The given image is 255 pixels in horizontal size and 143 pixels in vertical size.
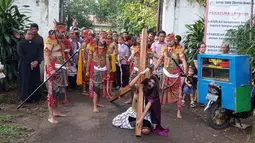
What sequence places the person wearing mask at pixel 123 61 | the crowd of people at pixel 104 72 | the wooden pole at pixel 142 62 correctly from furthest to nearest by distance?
the person wearing mask at pixel 123 61 < the crowd of people at pixel 104 72 < the wooden pole at pixel 142 62

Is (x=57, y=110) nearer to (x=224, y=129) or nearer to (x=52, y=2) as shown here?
(x=224, y=129)

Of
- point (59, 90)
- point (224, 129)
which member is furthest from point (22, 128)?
point (224, 129)

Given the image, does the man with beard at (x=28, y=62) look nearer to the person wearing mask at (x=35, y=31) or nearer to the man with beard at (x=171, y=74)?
the person wearing mask at (x=35, y=31)

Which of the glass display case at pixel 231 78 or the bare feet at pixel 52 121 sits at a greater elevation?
the glass display case at pixel 231 78

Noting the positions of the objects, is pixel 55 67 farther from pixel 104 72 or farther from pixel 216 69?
pixel 216 69

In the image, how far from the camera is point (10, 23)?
7.92m

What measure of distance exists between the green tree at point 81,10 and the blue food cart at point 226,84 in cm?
2597

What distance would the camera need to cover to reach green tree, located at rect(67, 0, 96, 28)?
32.6m

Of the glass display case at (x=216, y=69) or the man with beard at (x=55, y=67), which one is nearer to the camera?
the glass display case at (x=216, y=69)

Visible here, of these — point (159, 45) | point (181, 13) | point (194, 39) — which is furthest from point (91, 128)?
point (181, 13)

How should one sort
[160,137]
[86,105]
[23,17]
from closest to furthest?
[160,137] < [86,105] < [23,17]

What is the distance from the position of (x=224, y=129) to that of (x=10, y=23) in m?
5.63

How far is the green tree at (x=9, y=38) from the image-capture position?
25.6 ft

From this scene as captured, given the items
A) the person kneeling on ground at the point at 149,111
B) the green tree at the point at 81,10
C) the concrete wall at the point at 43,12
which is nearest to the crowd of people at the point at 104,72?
the person kneeling on ground at the point at 149,111
